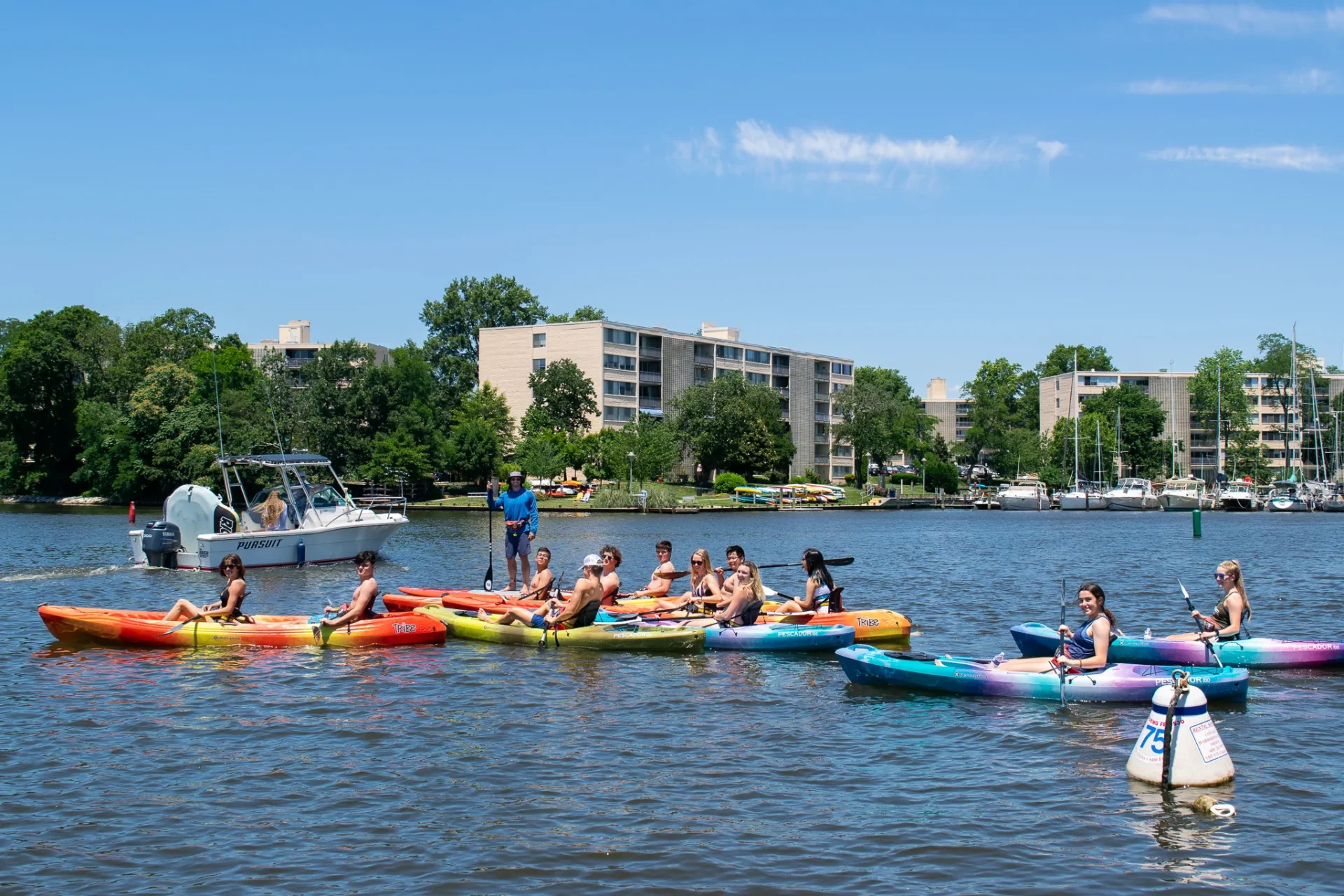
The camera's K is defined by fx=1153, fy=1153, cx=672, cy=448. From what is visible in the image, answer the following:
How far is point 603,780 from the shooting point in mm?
11914

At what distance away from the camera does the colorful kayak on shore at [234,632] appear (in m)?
19.3

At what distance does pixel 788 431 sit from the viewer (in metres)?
120

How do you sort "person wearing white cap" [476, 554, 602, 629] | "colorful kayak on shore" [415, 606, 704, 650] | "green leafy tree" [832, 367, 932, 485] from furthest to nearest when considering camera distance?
1. "green leafy tree" [832, 367, 932, 485]
2. "person wearing white cap" [476, 554, 602, 629]
3. "colorful kayak on shore" [415, 606, 704, 650]

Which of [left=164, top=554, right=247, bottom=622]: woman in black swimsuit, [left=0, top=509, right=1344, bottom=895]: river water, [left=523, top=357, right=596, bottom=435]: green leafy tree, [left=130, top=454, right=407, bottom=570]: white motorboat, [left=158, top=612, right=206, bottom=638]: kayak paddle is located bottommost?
[left=0, top=509, right=1344, bottom=895]: river water

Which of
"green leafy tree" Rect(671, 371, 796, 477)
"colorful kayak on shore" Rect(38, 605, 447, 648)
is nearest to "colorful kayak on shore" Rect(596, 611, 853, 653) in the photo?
"colorful kayak on shore" Rect(38, 605, 447, 648)

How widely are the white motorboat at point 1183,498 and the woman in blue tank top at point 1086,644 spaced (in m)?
100.0

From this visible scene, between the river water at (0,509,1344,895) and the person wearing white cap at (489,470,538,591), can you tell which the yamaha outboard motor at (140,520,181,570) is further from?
the person wearing white cap at (489,470,538,591)

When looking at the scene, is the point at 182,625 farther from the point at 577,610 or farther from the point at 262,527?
the point at 262,527

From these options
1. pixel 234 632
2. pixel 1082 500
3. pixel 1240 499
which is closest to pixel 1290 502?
pixel 1240 499

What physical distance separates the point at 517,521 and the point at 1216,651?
1307 centimetres

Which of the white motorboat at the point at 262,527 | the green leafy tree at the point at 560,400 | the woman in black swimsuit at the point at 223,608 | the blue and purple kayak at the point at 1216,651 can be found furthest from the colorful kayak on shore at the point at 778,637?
the green leafy tree at the point at 560,400

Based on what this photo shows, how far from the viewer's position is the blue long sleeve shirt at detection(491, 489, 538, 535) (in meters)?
23.6

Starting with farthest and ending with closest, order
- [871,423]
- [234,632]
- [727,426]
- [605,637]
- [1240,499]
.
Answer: [871,423]
[1240,499]
[727,426]
[234,632]
[605,637]

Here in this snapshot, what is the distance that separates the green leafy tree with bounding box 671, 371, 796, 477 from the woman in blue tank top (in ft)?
276
